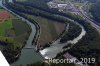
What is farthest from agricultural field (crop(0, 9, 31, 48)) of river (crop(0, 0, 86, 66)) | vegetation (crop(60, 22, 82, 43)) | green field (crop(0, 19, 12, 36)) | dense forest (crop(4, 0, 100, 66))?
dense forest (crop(4, 0, 100, 66))

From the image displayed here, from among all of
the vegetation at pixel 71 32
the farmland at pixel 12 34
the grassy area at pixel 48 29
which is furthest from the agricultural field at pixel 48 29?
the farmland at pixel 12 34

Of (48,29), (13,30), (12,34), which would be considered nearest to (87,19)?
(48,29)

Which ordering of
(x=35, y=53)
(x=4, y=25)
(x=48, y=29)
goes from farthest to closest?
(x=4, y=25) → (x=48, y=29) → (x=35, y=53)

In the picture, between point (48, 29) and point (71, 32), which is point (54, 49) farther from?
point (48, 29)

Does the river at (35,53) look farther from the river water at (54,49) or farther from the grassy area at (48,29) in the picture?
the grassy area at (48,29)

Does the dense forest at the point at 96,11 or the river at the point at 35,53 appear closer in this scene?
the river at the point at 35,53

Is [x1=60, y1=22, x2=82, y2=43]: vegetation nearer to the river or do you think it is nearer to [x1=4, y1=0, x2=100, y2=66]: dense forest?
the river

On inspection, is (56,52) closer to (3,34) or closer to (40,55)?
Answer: (40,55)

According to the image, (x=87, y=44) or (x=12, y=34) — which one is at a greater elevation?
(x=87, y=44)

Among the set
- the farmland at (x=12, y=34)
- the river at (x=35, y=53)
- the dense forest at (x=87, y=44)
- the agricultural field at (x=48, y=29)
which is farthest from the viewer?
the agricultural field at (x=48, y=29)

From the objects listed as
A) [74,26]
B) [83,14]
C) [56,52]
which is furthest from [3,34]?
[83,14]
